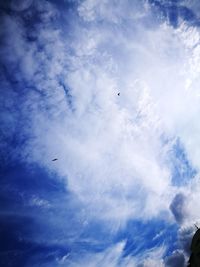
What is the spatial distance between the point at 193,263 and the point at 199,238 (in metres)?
6.13

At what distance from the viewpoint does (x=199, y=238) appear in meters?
52.8

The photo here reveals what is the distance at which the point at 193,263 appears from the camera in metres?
53.3
